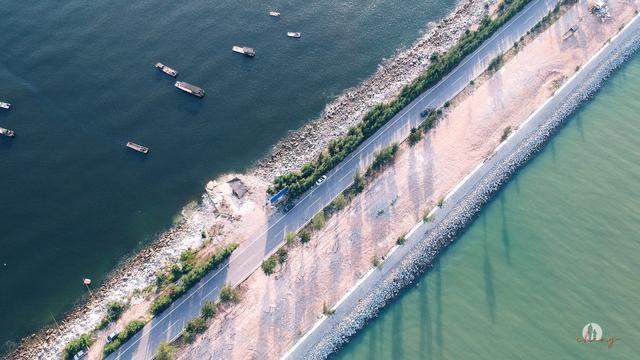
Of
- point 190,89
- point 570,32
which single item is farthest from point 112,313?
point 570,32

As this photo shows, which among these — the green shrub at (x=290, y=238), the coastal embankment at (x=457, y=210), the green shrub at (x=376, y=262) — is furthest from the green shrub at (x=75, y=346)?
the green shrub at (x=376, y=262)

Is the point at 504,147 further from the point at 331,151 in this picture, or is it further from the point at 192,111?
the point at 192,111

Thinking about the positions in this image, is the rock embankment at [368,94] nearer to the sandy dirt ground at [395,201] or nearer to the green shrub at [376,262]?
the sandy dirt ground at [395,201]

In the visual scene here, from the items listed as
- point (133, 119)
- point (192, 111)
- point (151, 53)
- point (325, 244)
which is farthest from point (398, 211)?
point (151, 53)

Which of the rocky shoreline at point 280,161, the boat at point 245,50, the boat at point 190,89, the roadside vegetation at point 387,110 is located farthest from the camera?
the boat at point 245,50

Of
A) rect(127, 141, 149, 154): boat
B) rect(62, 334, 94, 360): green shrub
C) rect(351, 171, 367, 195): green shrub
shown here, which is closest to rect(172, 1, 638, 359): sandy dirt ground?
rect(351, 171, 367, 195): green shrub

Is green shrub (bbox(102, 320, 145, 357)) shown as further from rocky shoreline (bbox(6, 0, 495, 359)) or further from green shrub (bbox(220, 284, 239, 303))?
green shrub (bbox(220, 284, 239, 303))
